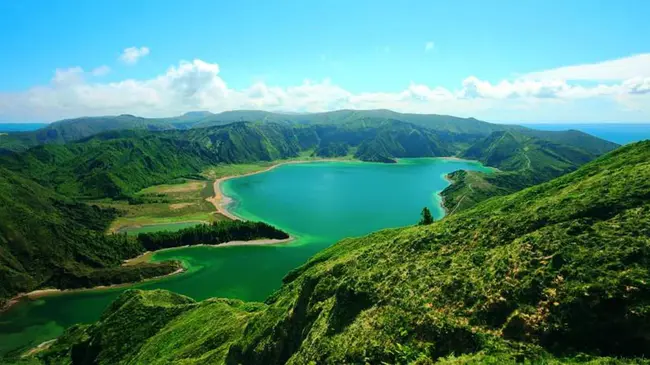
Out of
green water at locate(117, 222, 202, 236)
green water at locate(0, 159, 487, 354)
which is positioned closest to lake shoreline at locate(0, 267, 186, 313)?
green water at locate(0, 159, 487, 354)

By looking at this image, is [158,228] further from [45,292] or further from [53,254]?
[45,292]

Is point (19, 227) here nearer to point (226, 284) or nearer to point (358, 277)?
point (226, 284)

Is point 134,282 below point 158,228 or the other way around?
below

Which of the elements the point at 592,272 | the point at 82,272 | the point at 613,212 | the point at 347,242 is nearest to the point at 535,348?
the point at 592,272

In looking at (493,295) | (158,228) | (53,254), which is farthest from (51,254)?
(493,295)

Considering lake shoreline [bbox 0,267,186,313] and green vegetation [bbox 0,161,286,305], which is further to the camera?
green vegetation [bbox 0,161,286,305]

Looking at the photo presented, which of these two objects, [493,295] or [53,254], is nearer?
[493,295]

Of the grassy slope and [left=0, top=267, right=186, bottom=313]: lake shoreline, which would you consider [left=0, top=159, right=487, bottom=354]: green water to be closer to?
[left=0, top=267, right=186, bottom=313]: lake shoreline
